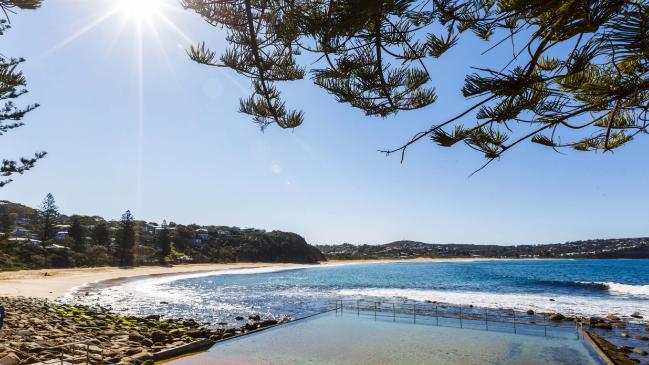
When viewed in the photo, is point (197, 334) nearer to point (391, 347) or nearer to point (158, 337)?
point (158, 337)

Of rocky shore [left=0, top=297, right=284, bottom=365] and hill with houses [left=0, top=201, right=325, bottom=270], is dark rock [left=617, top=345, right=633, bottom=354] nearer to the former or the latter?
rocky shore [left=0, top=297, right=284, bottom=365]

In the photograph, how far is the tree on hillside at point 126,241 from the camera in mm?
55844

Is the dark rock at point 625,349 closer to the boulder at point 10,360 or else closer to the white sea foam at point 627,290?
the boulder at point 10,360

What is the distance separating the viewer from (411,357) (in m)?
9.93

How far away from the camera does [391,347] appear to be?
1098cm

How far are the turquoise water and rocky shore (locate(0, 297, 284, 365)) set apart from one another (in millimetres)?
1303

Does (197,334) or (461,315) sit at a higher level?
(197,334)

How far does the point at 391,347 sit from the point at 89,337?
8681mm

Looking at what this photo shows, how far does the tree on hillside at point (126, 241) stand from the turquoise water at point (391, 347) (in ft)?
167

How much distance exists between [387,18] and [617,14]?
1555 millimetres

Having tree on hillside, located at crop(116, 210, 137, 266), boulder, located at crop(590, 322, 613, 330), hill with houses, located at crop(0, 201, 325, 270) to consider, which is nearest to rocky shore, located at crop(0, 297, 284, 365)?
boulder, located at crop(590, 322, 613, 330)

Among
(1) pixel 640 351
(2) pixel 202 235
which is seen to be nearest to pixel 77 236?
(2) pixel 202 235

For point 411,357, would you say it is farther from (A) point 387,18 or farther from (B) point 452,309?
(B) point 452,309

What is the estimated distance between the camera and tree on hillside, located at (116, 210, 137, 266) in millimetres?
55844
